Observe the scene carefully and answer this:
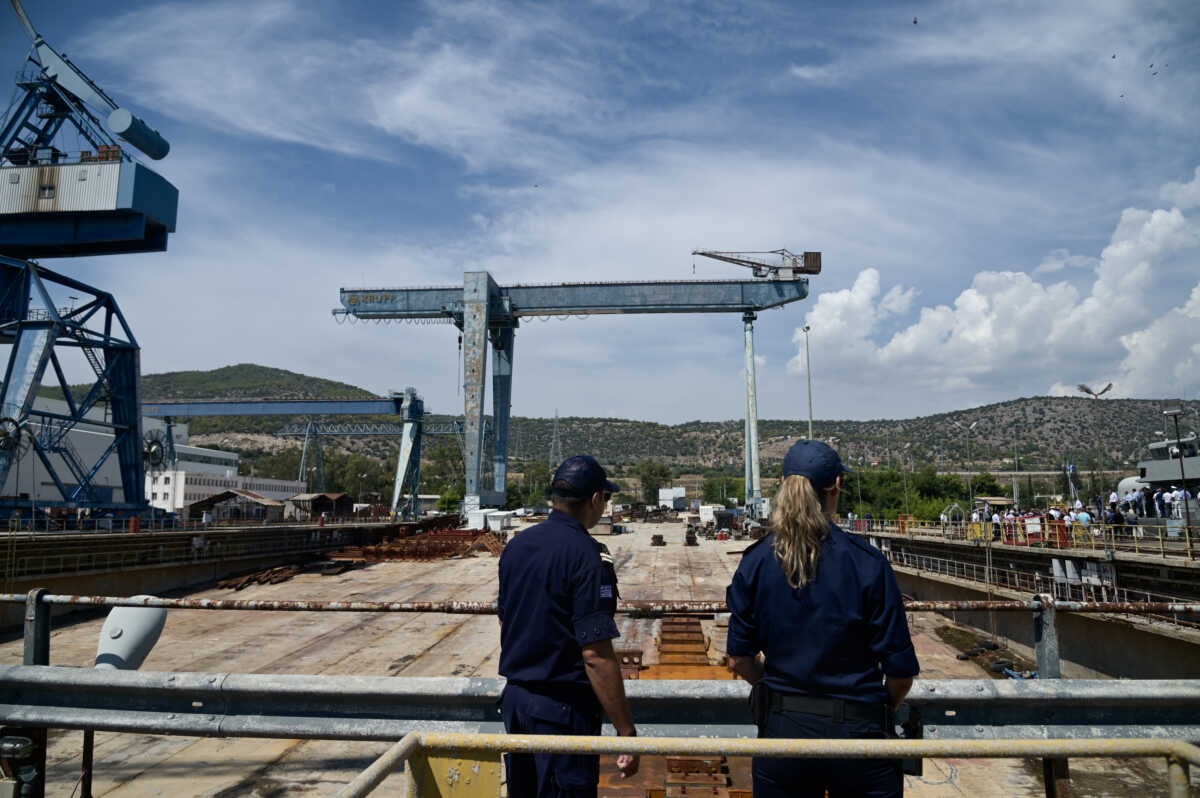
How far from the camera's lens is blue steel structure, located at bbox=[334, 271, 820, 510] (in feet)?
156

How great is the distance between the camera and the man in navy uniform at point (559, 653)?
2279 mm

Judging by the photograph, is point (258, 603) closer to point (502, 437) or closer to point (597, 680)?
point (597, 680)

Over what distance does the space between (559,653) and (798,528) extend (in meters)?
0.92

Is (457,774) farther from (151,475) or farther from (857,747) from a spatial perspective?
(151,475)

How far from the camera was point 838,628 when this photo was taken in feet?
6.76

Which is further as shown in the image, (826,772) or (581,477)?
(581,477)

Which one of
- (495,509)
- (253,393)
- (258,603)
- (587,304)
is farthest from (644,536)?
(253,393)

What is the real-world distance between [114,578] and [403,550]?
1558cm

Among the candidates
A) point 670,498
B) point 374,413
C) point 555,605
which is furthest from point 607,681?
point 670,498

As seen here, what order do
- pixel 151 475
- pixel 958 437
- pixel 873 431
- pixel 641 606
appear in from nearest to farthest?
pixel 641 606 < pixel 151 475 < pixel 958 437 < pixel 873 431

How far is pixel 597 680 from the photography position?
7.51ft

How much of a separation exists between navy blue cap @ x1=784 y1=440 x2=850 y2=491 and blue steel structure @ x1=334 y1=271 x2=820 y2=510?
150 feet

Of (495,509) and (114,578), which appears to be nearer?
(114,578)

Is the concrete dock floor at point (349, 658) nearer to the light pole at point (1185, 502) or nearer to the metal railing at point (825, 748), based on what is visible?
the metal railing at point (825, 748)
